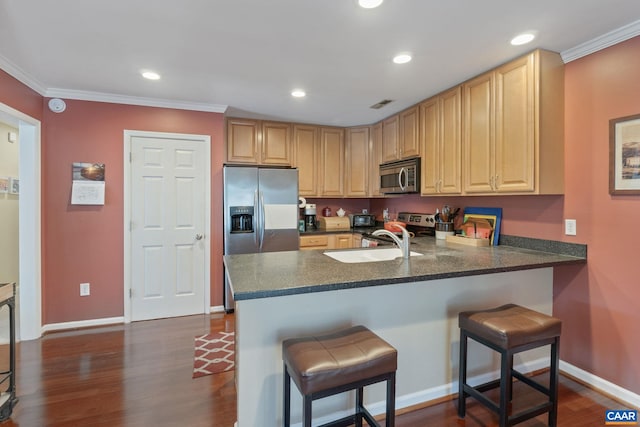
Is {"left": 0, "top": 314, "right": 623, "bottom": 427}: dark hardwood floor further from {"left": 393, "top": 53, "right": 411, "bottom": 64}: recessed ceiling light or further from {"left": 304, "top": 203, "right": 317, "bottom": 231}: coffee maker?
{"left": 393, "top": 53, "right": 411, "bottom": 64}: recessed ceiling light

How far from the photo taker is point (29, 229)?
287cm

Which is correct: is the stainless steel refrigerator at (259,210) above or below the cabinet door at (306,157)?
below

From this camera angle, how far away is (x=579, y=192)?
7.25 ft

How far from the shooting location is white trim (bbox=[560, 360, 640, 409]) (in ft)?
6.38

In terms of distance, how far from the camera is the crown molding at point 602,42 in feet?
6.25

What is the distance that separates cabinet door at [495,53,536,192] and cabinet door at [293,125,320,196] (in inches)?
94.2

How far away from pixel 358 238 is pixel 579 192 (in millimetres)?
2320

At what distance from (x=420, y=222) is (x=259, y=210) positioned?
6.23 feet

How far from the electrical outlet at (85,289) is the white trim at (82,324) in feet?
0.90

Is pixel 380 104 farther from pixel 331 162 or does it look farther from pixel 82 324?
pixel 82 324

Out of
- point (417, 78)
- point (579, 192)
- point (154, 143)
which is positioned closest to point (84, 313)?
point (154, 143)

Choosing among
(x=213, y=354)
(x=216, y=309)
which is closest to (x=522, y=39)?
(x=213, y=354)

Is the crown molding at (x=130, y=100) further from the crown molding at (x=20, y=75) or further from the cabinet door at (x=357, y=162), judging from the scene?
the cabinet door at (x=357, y=162)

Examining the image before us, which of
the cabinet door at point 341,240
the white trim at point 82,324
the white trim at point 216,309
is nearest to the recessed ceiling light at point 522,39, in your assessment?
the cabinet door at point 341,240
